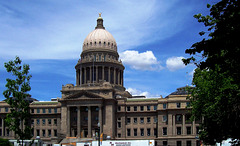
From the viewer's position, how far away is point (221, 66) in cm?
2872

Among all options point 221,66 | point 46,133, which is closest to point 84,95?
point 46,133

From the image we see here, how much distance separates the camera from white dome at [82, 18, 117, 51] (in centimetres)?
14375

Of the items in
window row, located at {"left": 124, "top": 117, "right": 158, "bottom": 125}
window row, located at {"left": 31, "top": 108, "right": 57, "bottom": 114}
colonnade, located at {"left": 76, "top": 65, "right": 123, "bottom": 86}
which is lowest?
window row, located at {"left": 124, "top": 117, "right": 158, "bottom": 125}

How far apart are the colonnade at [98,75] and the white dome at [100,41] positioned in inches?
342

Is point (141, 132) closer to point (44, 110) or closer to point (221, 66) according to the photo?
point (44, 110)

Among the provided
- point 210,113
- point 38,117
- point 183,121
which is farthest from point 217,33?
point 38,117

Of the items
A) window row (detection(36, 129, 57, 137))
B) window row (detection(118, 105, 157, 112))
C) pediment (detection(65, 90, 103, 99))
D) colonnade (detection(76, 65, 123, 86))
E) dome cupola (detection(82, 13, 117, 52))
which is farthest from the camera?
dome cupola (detection(82, 13, 117, 52))

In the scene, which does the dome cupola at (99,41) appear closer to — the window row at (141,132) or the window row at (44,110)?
the window row at (44,110)

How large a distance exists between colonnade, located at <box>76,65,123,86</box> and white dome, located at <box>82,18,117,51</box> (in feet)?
28.5

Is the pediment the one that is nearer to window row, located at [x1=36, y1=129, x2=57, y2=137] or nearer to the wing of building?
the wing of building

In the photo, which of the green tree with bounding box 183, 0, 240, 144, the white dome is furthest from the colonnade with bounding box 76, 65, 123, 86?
the green tree with bounding box 183, 0, 240, 144

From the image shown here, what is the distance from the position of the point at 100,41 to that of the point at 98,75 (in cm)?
1417

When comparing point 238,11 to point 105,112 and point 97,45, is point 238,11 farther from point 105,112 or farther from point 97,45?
point 97,45

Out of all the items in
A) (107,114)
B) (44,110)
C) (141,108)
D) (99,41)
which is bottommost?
(107,114)
